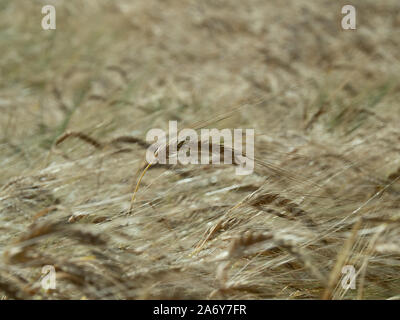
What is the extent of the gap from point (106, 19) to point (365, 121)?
0.69 metres

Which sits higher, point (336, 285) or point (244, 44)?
point (244, 44)

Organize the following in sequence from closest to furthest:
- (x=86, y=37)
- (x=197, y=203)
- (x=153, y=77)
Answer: (x=197, y=203) → (x=153, y=77) → (x=86, y=37)

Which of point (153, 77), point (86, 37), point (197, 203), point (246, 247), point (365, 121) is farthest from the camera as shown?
point (86, 37)

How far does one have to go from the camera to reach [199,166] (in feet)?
2.17

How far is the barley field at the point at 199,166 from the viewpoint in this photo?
0.52 meters

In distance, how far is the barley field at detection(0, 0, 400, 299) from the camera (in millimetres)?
520

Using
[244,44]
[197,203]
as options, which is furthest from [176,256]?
[244,44]

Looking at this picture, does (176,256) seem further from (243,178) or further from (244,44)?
(244,44)

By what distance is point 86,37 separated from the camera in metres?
1.20

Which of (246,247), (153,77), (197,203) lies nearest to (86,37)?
(153,77)

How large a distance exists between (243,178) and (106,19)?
0.71 meters

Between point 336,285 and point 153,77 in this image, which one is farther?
point 153,77

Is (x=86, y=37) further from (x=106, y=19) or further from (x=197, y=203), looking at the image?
(x=197, y=203)

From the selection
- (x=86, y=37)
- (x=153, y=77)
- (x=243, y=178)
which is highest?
(x=86, y=37)
